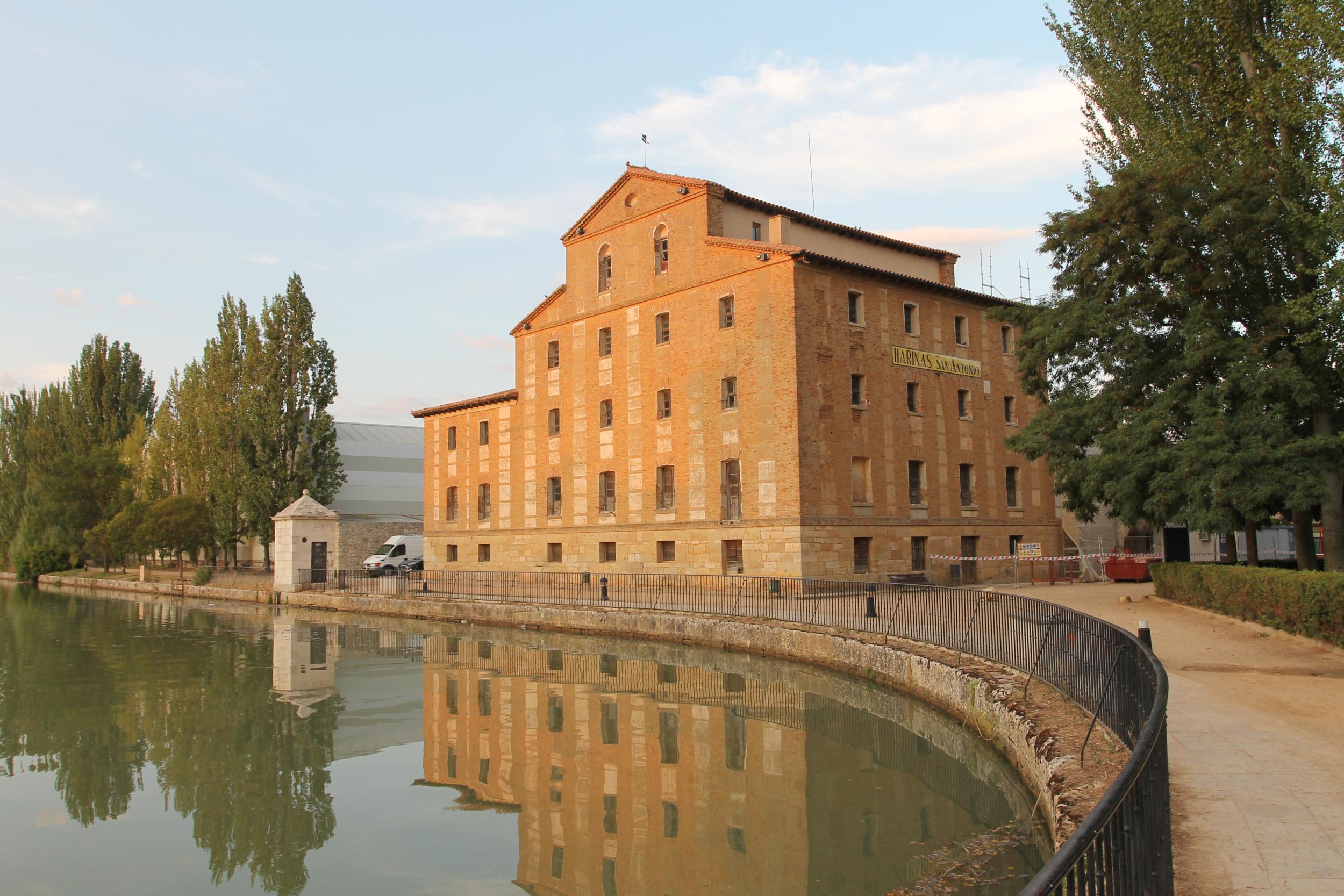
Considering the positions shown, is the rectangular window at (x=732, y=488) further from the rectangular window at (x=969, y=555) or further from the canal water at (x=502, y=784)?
the canal water at (x=502, y=784)

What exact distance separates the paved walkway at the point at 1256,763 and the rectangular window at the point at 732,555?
15273 mm

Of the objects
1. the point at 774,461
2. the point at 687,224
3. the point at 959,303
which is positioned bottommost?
the point at 774,461

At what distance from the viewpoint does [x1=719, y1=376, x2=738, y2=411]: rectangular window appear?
30.9 metres

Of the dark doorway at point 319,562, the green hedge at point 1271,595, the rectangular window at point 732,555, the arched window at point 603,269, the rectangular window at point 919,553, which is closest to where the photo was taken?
the green hedge at point 1271,595

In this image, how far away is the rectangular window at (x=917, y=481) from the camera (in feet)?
105

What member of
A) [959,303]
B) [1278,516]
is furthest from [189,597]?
[1278,516]

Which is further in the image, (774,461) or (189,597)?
(189,597)

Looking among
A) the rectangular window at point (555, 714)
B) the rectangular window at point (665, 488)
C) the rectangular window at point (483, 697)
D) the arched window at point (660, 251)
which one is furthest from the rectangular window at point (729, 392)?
the rectangular window at point (555, 714)

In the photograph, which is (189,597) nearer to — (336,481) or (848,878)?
(336,481)

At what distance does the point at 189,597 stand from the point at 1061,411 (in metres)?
38.6

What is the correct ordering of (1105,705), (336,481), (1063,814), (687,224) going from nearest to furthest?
1. (1063,814)
2. (1105,705)
3. (687,224)
4. (336,481)

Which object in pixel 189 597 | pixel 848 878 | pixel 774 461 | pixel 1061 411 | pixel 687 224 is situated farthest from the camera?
pixel 189 597

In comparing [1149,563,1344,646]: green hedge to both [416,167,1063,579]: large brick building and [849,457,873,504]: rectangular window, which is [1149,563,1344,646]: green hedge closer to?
[416,167,1063,579]: large brick building

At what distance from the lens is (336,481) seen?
48750 millimetres
